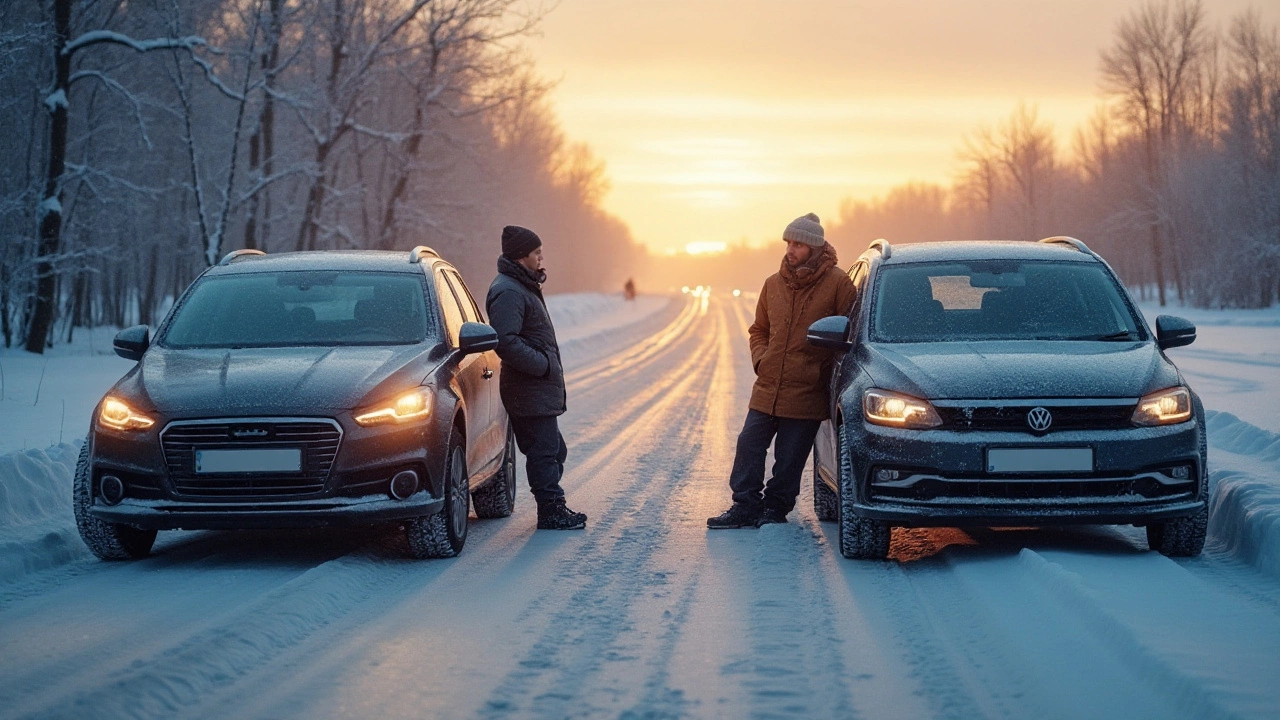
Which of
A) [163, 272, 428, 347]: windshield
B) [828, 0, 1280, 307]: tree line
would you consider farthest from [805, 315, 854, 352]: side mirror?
[828, 0, 1280, 307]: tree line

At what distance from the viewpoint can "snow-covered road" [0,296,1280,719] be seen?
4.48 metres

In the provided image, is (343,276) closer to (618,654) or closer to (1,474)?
(1,474)

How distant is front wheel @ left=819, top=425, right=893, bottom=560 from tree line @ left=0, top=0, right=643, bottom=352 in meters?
17.2

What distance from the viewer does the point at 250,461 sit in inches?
264

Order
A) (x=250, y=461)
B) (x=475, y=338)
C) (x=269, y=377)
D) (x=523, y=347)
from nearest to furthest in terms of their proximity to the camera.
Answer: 1. (x=250, y=461)
2. (x=269, y=377)
3. (x=475, y=338)
4. (x=523, y=347)

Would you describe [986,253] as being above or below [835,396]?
above

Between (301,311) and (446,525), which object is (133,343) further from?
(446,525)

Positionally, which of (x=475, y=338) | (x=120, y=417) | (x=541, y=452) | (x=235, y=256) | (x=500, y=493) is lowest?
(x=500, y=493)

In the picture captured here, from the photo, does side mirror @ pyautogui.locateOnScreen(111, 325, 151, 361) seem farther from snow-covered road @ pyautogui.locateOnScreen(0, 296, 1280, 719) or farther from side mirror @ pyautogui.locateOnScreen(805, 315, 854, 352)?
side mirror @ pyautogui.locateOnScreen(805, 315, 854, 352)

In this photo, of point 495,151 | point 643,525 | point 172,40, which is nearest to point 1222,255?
point 495,151

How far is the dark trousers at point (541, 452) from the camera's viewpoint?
28.0ft

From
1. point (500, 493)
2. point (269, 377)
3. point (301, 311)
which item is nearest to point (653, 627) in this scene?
point (269, 377)

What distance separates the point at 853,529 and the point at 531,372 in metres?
2.41

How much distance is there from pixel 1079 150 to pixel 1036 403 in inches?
3460
